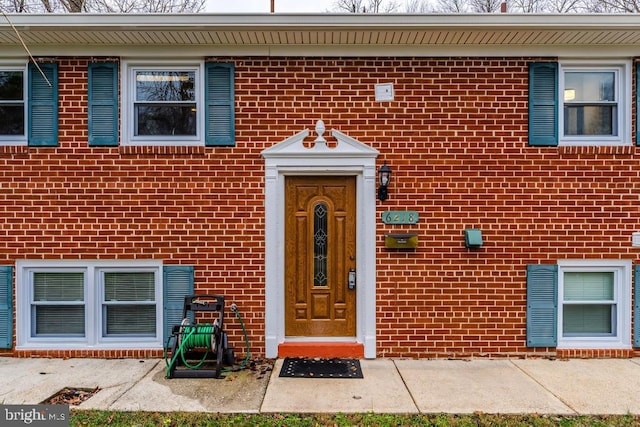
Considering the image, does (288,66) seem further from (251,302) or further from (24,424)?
(24,424)

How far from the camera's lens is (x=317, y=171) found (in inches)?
192

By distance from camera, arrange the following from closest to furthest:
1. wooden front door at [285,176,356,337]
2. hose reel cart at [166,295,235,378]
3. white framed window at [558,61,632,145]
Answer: hose reel cart at [166,295,235,378] → white framed window at [558,61,632,145] → wooden front door at [285,176,356,337]

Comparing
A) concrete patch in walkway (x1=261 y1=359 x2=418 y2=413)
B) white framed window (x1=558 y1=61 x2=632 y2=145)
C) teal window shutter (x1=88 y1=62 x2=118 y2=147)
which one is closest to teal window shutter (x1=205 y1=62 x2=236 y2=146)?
teal window shutter (x1=88 y1=62 x2=118 y2=147)

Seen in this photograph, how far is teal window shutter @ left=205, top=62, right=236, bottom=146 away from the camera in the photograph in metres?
4.81

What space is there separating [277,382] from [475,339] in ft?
7.89

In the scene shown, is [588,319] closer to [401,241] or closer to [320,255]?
[401,241]

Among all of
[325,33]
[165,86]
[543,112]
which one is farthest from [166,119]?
[543,112]

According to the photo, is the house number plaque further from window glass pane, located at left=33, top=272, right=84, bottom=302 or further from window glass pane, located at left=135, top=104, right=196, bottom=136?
window glass pane, located at left=33, top=272, right=84, bottom=302

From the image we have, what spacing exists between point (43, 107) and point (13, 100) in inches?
16.3

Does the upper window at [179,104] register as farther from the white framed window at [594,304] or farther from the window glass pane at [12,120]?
the white framed window at [594,304]

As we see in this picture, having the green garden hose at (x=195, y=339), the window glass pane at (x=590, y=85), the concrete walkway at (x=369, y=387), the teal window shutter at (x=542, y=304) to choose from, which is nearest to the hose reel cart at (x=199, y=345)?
the green garden hose at (x=195, y=339)

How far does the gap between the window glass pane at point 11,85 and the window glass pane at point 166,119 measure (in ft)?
4.61

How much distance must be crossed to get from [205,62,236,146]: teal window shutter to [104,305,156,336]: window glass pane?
2.18m

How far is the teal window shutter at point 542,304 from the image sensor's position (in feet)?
15.8
